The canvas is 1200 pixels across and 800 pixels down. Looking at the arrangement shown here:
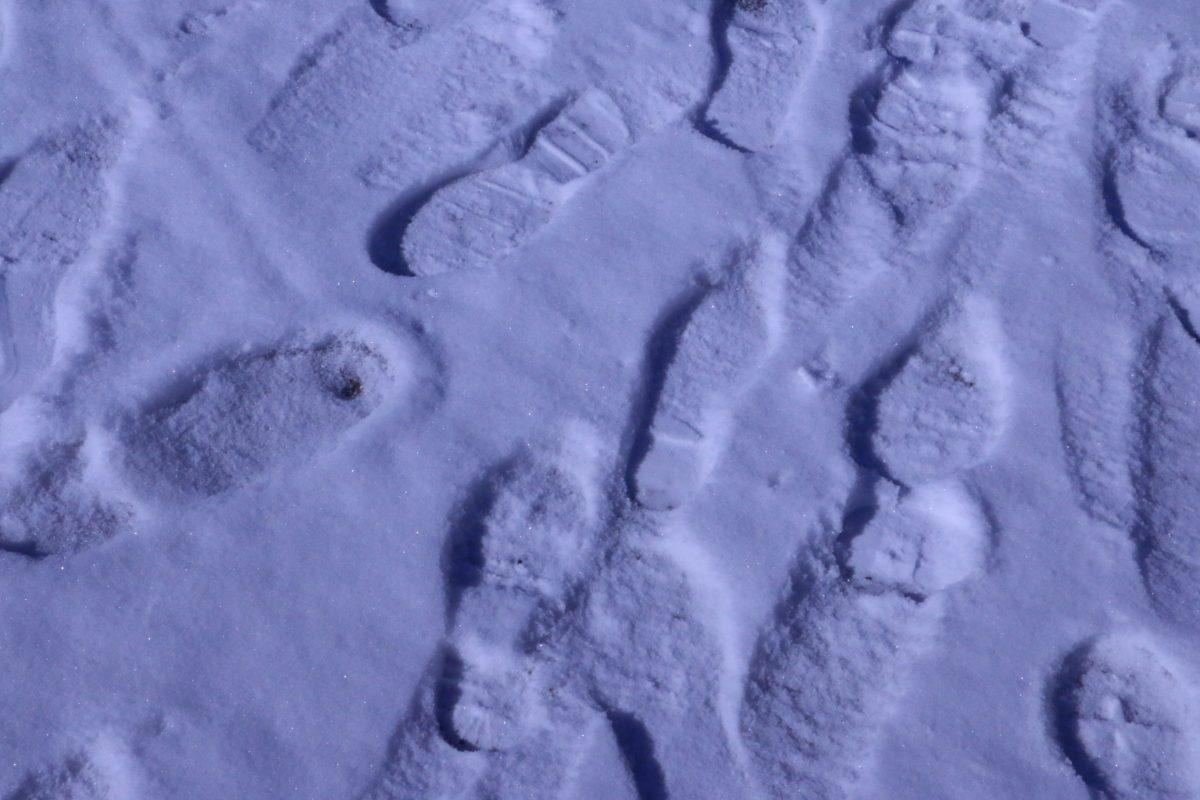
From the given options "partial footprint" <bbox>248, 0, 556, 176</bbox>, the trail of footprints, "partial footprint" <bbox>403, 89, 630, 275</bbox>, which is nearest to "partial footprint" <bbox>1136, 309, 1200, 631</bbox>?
the trail of footprints

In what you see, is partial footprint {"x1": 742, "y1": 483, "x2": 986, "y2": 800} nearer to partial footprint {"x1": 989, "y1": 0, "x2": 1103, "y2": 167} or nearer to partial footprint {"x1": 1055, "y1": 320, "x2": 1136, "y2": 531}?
partial footprint {"x1": 1055, "y1": 320, "x2": 1136, "y2": 531}

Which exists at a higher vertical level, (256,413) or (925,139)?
(925,139)

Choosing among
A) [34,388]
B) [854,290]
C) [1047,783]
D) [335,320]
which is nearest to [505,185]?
[335,320]

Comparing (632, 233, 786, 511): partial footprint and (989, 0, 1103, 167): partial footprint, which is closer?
(632, 233, 786, 511): partial footprint

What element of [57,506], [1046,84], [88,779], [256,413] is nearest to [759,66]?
[1046,84]

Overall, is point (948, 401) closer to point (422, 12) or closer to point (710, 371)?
point (710, 371)

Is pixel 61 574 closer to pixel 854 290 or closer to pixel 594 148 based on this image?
pixel 594 148

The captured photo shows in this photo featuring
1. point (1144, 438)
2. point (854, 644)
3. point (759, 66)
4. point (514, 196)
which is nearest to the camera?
point (854, 644)
